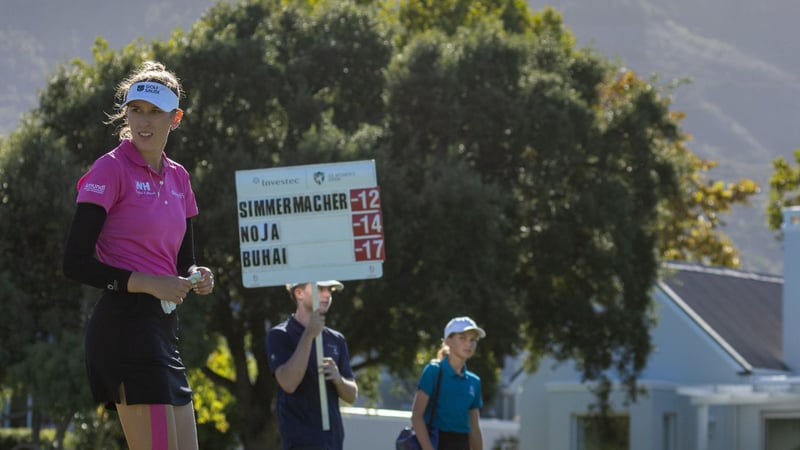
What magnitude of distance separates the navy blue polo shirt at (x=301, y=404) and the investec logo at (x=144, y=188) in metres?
3.48

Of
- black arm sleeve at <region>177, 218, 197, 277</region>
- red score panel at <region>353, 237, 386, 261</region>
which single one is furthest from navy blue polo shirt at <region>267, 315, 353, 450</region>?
black arm sleeve at <region>177, 218, 197, 277</region>

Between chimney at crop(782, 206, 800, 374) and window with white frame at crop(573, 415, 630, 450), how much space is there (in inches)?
157

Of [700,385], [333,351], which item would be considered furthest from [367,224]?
[700,385]

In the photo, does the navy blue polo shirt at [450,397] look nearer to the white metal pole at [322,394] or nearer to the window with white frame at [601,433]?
the white metal pole at [322,394]

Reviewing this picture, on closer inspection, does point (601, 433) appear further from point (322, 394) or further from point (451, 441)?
point (322, 394)

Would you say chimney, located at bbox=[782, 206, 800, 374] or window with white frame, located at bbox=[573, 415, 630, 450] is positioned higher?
chimney, located at bbox=[782, 206, 800, 374]

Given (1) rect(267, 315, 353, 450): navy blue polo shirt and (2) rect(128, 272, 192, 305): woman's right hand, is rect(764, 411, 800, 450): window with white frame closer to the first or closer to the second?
(1) rect(267, 315, 353, 450): navy blue polo shirt

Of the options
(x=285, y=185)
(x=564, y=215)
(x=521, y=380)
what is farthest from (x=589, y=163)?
(x=285, y=185)

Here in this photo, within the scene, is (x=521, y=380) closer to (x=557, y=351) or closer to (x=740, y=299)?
(x=740, y=299)

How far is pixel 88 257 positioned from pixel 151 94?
1.87 ft

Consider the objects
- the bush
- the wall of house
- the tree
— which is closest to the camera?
the wall of house

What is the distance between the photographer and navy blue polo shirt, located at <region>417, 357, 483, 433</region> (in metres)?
9.72

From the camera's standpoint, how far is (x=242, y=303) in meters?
26.1

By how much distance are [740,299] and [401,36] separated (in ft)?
43.5
